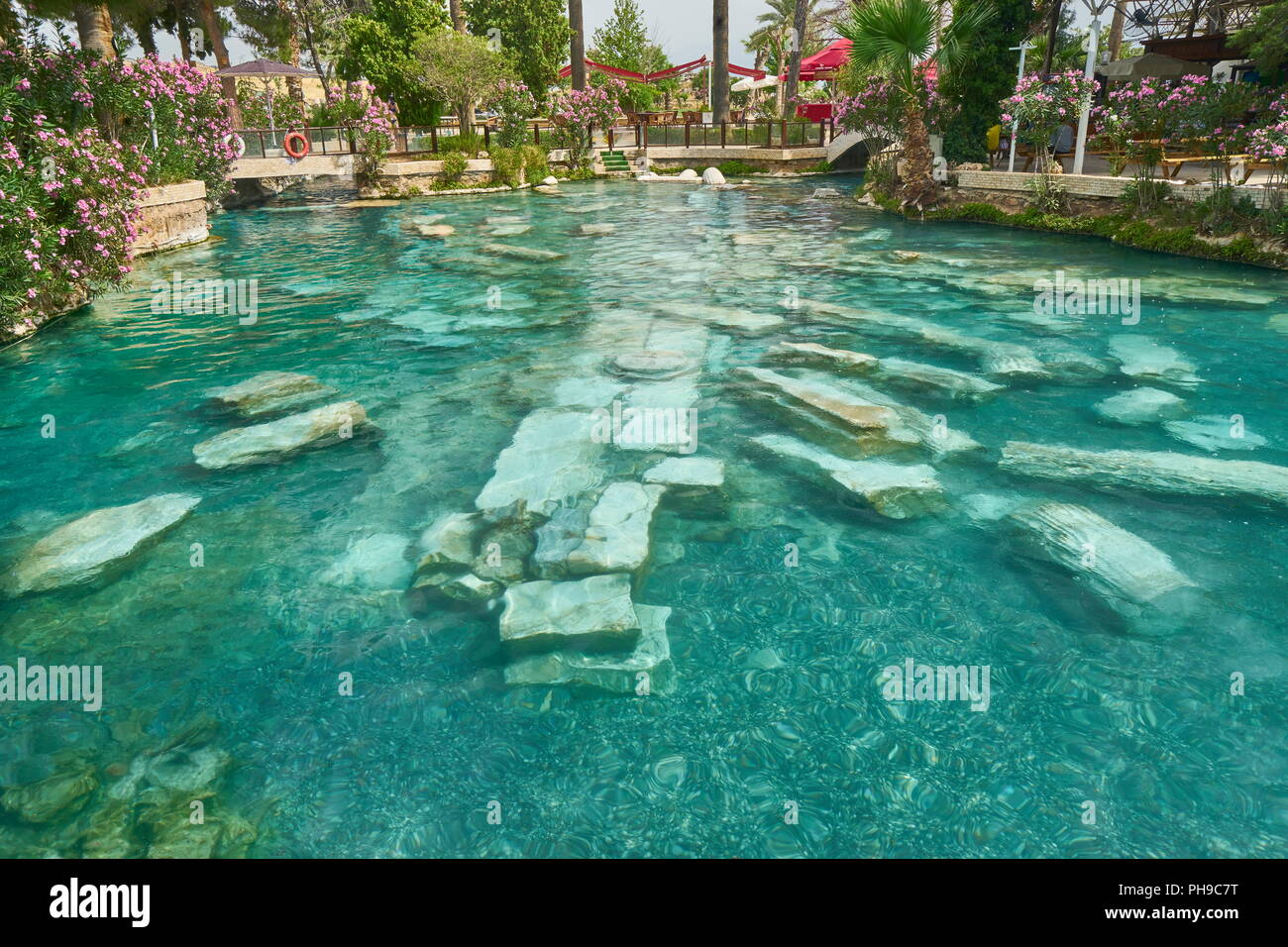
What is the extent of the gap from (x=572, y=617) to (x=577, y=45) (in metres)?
32.3

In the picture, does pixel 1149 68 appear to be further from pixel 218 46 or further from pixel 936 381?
pixel 218 46

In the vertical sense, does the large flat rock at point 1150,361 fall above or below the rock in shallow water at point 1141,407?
above

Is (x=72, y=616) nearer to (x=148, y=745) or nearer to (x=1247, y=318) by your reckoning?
(x=148, y=745)

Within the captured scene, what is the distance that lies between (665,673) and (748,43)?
212 feet

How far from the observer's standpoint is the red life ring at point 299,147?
2392 cm

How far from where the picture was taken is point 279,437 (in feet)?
22.0

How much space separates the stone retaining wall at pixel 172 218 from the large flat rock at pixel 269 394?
894cm

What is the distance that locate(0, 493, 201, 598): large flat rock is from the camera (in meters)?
4.80

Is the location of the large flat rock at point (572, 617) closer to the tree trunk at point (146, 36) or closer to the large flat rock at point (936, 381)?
the large flat rock at point (936, 381)

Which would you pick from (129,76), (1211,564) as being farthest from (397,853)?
(129,76)

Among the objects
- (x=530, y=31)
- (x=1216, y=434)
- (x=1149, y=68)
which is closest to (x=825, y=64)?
(x=530, y=31)

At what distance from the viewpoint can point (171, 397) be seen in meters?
7.93

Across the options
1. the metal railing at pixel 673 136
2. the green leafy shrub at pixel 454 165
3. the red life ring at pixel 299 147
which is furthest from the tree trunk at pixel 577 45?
the red life ring at pixel 299 147

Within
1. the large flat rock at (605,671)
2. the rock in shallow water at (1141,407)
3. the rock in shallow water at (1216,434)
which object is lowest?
the large flat rock at (605,671)
